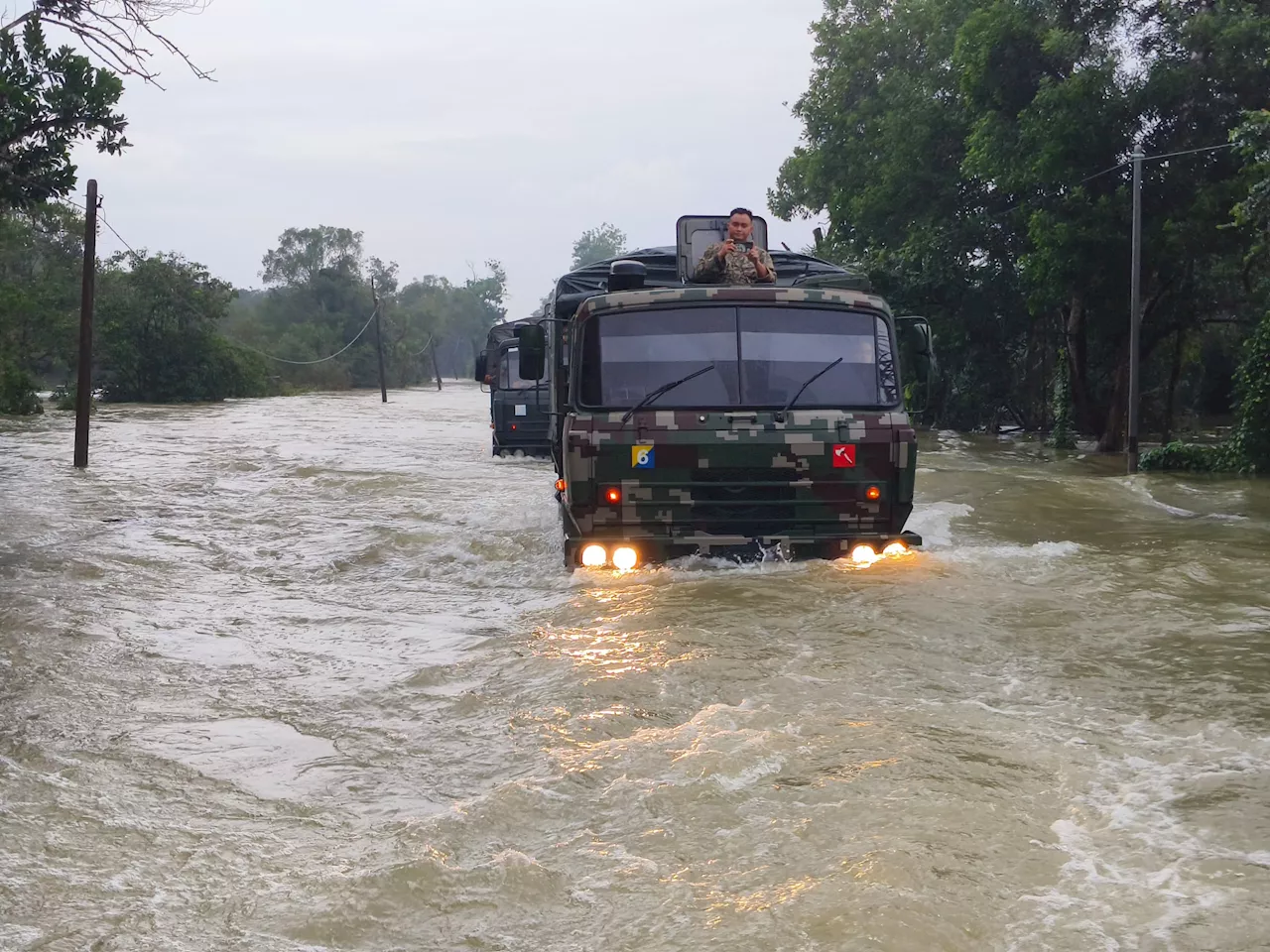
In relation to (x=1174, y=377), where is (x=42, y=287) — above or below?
above

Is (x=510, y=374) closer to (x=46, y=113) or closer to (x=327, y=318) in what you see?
(x=46, y=113)

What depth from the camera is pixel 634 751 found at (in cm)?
510

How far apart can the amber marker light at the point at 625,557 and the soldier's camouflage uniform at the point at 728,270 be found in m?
2.24

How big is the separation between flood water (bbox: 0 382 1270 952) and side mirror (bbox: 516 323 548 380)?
1558 mm

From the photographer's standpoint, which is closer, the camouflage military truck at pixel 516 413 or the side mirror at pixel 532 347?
the side mirror at pixel 532 347

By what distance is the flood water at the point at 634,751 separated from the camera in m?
3.68

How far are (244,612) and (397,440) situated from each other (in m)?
19.4

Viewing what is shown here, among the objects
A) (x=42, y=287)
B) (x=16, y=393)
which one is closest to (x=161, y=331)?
(x=42, y=287)

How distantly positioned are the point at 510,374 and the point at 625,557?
41.8 ft

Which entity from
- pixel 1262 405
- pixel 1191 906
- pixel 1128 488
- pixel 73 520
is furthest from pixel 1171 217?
pixel 1191 906

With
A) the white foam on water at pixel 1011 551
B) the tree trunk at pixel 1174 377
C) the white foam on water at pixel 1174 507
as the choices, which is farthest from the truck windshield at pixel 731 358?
the tree trunk at pixel 1174 377

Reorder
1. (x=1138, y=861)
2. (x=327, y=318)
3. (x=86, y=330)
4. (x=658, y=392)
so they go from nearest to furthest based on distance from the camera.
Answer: (x=1138, y=861)
(x=658, y=392)
(x=86, y=330)
(x=327, y=318)

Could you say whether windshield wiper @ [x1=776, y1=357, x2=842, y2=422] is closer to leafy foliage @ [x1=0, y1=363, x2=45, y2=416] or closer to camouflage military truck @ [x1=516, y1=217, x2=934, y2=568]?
camouflage military truck @ [x1=516, y1=217, x2=934, y2=568]

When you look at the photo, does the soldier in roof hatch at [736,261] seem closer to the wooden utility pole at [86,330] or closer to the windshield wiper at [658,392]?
the windshield wiper at [658,392]
